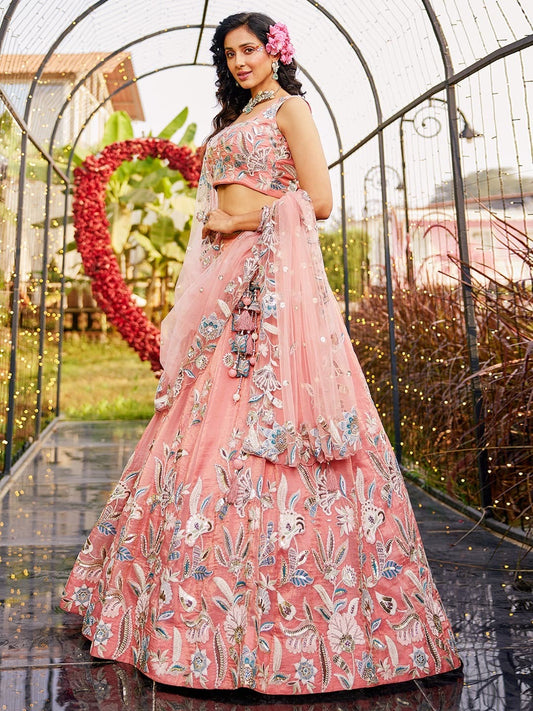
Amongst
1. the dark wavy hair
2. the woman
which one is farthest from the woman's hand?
the dark wavy hair

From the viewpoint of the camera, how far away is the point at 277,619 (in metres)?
1.87

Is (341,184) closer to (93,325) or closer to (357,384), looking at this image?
(357,384)

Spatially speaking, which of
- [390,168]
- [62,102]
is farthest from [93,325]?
[390,168]

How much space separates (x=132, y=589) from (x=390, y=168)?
4.09 m

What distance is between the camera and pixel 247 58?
2340mm

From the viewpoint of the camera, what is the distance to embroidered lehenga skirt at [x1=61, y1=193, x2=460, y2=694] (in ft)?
6.12

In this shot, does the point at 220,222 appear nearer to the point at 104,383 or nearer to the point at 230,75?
the point at 230,75

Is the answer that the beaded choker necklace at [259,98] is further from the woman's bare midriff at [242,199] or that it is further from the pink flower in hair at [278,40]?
the woman's bare midriff at [242,199]

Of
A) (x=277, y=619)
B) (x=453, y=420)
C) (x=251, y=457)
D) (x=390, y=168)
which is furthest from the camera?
(x=390, y=168)

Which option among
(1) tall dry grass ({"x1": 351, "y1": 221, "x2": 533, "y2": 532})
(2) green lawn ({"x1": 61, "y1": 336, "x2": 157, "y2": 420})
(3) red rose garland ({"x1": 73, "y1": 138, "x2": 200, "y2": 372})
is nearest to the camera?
(1) tall dry grass ({"x1": 351, "y1": 221, "x2": 533, "y2": 532})

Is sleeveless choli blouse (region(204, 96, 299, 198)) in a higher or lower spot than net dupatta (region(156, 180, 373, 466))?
higher

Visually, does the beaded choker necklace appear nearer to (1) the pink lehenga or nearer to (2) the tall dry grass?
(1) the pink lehenga

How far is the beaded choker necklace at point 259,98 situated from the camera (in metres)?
2.37

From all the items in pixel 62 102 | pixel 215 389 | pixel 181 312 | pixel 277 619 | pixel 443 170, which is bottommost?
pixel 277 619
